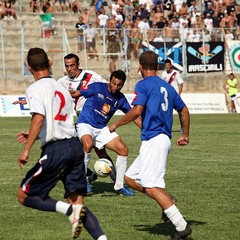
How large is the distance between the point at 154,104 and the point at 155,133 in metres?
0.35

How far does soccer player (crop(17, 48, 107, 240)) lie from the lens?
29.0 ft

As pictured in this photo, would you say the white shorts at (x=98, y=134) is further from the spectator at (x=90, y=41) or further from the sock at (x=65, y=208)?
the spectator at (x=90, y=41)

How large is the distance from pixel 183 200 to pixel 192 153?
7.62 metres

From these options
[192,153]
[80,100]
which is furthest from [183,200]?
[192,153]

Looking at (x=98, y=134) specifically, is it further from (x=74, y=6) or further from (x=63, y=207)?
(x=74, y=6)

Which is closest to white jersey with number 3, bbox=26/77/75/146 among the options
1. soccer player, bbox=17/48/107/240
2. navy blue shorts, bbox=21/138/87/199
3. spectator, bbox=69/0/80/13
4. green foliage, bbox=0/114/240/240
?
soccer player, bbox=17/48/107/240

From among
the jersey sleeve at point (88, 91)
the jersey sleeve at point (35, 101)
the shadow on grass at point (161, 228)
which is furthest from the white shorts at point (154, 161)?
the jersey sleeve at point (88, 91)

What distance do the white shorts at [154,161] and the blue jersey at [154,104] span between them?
100mm

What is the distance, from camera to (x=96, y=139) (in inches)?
549

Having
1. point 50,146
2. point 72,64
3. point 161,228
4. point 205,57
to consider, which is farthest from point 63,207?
point 205,57

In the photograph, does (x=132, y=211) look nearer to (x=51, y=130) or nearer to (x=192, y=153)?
(x=51, y=130)

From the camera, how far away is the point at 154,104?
1003 centimetres

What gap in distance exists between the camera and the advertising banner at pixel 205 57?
42875mm

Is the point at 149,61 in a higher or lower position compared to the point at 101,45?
higher
